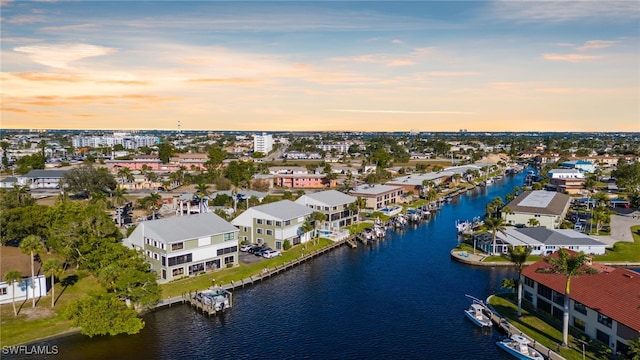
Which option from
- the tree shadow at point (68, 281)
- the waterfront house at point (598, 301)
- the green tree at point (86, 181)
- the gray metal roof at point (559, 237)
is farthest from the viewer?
the green tree at point (86, 181)

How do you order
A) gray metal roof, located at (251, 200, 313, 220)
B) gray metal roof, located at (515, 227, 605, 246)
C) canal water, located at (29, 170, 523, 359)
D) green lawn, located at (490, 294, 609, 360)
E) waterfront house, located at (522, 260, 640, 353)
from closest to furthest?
waterfront house, located at (522, 260, 640, 353), green lawn, located at (490, 294, 609, 360), canal water, located at (29, 170, 523, 359), gray metal roof, located at (515, 227, 605, 246), gray metal roof, located at (251, 200, 313, 220)

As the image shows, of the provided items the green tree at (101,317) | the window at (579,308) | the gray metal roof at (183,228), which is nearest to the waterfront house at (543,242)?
the window at (579,308)

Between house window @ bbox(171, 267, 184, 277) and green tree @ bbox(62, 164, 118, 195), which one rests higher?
green tree @ bbox(62, 164, 118, 195)

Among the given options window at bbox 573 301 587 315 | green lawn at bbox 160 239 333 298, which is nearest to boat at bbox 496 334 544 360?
window at bbox 573 301 587 315

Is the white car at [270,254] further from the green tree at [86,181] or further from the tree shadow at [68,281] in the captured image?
the green tree at [86,181]

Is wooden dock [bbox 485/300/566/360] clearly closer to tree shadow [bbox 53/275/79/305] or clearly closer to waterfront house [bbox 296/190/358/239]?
waterfront house [bbox 296/190/358/239]

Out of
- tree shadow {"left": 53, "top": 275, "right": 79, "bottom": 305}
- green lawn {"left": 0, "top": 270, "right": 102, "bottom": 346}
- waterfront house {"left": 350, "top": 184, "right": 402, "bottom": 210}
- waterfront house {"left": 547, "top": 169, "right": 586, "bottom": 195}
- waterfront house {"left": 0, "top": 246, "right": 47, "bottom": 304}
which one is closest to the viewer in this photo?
green lawn {"left": 0, "top": 270, "right": 102, "bottom": 346}
